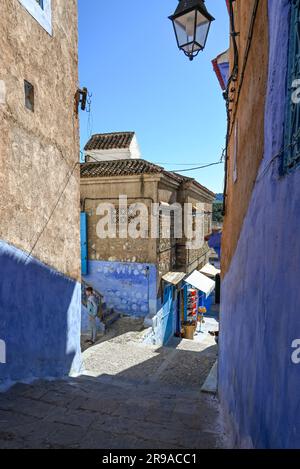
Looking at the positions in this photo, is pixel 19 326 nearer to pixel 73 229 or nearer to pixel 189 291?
pixel 73 229

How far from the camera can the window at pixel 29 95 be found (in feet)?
16.4

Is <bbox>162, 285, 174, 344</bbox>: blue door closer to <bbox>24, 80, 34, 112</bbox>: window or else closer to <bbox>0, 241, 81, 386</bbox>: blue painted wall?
<bbox>0, 241, 81, 386</bbox>: blue painted wall

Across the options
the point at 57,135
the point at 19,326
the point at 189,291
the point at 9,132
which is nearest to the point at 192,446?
the point at 19,326

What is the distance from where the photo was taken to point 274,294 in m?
1.96

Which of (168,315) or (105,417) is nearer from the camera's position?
(105,417)

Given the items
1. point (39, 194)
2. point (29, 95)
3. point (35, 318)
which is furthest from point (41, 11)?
point (35, 318)

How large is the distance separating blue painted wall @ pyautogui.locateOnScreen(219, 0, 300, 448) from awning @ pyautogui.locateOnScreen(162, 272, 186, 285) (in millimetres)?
10148

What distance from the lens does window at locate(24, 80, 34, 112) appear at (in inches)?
196

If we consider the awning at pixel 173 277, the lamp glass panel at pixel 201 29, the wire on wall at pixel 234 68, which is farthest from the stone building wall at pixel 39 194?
the awning at pixel 173 277

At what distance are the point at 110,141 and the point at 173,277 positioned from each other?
386 inches

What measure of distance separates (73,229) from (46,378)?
2.85 meters

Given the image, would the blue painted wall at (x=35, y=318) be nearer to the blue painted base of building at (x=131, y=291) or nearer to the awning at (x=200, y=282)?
the blue painted base of building at (x=131, y=291)

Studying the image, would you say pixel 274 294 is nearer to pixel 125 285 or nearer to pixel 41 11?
pixel 41 11

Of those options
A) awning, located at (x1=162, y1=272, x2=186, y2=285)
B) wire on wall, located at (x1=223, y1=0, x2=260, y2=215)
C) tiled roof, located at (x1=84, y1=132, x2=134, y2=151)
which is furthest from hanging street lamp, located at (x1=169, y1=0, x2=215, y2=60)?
tiled roof, located at (x1=84, y1=132, x2=134, y2=151)
